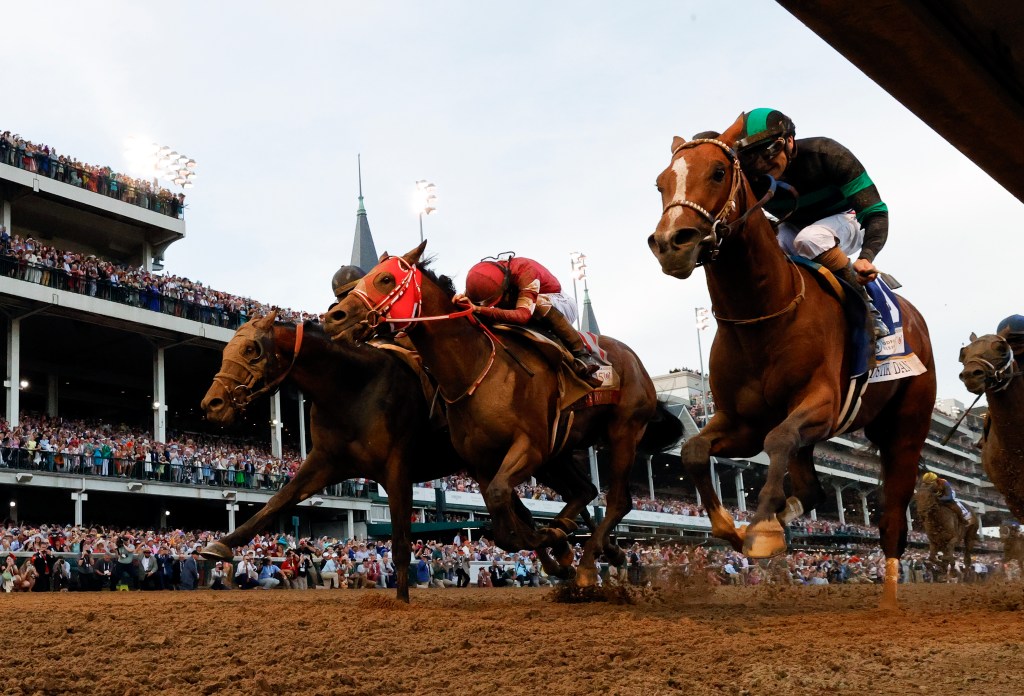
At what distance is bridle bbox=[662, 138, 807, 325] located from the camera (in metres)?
5.57

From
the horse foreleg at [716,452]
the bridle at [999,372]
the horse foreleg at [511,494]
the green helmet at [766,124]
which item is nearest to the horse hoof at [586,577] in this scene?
the horse foreleg at [511,494]

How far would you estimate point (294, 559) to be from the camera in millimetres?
20438

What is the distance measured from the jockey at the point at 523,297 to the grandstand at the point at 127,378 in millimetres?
16727

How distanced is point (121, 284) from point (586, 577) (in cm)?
2638

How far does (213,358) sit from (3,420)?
34.5 ft

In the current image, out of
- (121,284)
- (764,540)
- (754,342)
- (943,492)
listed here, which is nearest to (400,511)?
(754,342)

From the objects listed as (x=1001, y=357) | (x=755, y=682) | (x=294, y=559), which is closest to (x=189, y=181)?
(x=294, y=559)

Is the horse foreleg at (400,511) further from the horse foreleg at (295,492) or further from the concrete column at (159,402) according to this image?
the concrete column at (159,402)

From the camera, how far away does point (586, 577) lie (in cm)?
889

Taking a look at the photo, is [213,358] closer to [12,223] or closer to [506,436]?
[12,223]

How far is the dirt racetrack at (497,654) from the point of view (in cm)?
400

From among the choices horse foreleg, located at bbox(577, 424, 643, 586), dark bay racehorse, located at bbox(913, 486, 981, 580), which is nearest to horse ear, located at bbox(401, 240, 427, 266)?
horse foreleg, located at bbox(577, 424, 643, 586)

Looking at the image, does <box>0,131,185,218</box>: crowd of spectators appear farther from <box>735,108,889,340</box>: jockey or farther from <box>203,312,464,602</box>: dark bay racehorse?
<box>735,108,889,340</box>: jockey

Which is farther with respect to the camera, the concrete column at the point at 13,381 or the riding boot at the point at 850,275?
the concrete column at the point at 13,381
